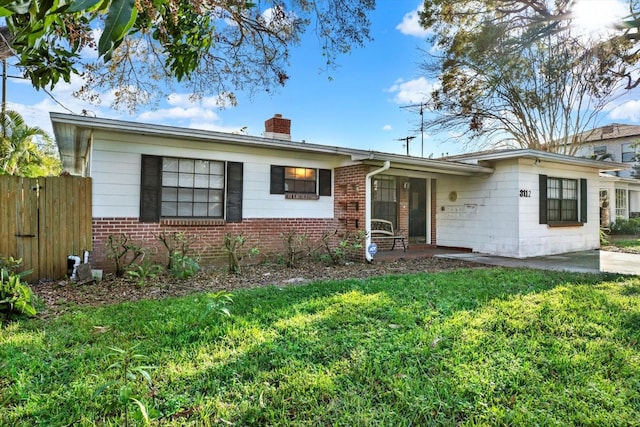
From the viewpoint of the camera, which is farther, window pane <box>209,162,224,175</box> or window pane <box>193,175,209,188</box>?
window pane <box>209,162,224,175</box>

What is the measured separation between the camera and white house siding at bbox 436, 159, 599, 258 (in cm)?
1015

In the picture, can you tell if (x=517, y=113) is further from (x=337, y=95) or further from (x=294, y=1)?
(x=294, y=1)

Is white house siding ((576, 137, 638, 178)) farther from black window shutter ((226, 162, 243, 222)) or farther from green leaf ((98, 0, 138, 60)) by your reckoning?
green leaf ((98, 0, 138, 60))

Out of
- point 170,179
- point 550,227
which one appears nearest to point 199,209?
point 170,179

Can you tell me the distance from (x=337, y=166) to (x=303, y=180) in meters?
1.00

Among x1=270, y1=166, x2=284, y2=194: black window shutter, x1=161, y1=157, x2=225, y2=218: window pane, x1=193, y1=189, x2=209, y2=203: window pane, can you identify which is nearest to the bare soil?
x1=161, y1=157, x2=225, y2=218: window pane

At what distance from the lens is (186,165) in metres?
7.88

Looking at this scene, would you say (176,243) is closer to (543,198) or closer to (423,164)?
(423,164)

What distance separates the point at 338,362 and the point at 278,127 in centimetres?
781

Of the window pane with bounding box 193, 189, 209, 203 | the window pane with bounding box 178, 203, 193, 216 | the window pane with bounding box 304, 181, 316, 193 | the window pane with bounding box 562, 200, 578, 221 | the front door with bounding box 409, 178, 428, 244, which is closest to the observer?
the window pane with bounding box 178, 203, 193, 216

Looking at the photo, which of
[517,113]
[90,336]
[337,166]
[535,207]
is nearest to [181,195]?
[337,166]

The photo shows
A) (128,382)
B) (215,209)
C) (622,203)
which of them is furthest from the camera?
(622,203)

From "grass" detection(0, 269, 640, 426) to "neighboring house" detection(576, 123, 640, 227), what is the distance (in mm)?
15445

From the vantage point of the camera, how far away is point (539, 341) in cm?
352
